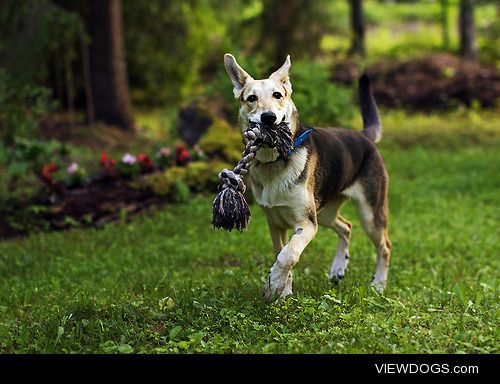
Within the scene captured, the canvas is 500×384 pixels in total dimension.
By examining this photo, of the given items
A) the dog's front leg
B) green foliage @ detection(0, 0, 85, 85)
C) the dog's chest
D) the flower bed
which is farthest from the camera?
green foliage @ detection(0, 0, 85, 85)

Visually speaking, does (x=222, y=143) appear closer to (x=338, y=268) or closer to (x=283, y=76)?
(x=338, y=268)

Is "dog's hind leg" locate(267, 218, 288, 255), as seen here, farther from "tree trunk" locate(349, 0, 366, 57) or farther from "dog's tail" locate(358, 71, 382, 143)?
"tree trunk" locate(349, 0, 366, 57)

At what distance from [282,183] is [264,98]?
69 cm

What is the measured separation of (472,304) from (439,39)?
1071 inches

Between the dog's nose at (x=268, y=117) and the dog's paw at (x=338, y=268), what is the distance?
6.77ft

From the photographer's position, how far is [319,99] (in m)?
13.8

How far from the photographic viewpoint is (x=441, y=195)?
1195cm

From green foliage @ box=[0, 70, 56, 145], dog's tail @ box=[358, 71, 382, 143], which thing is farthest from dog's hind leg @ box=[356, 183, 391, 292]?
green foliage @ box=[0, 70, 56, 145]

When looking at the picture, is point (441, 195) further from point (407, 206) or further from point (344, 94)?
point (344, 94)

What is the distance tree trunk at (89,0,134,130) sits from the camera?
1633 centimetres

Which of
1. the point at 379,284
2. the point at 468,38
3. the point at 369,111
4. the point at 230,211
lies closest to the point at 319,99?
the point at 369,111

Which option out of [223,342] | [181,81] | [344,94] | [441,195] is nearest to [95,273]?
[223,342]

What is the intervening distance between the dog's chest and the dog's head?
11.9 inches

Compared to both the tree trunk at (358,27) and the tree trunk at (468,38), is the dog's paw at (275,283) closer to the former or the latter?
the tree trunk at (358,27)
